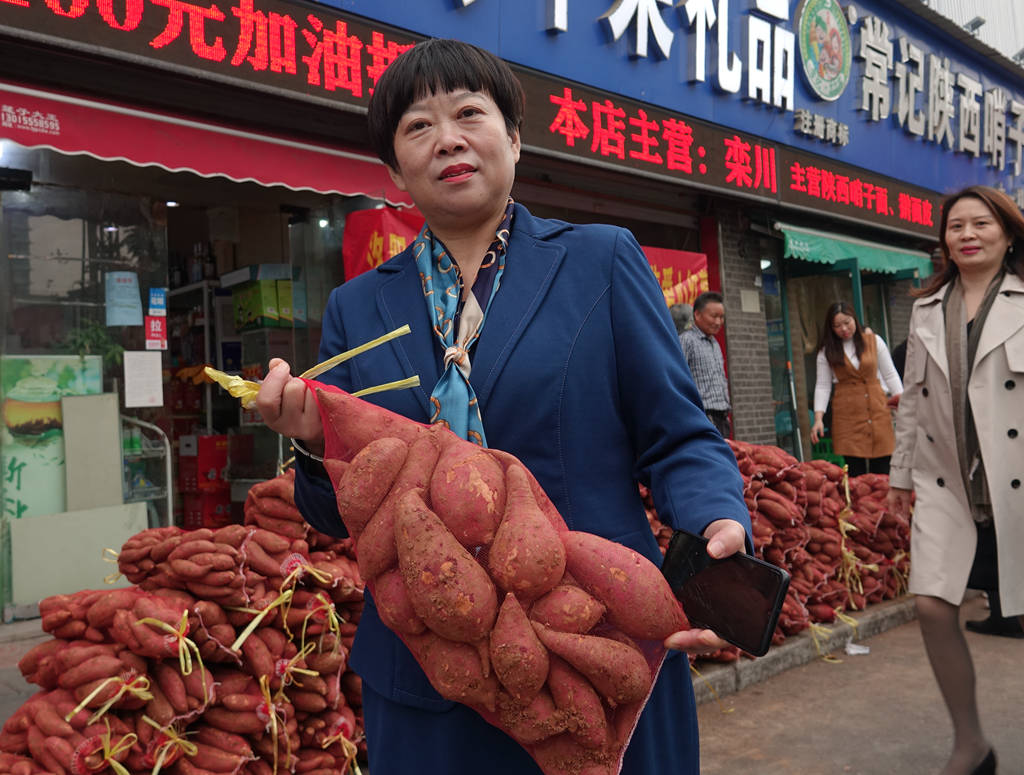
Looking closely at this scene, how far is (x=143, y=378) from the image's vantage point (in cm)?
560

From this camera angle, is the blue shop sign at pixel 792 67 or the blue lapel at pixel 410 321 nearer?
the blue lapel at pixel 410 321

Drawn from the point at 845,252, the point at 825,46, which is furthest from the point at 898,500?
the point at 825,46

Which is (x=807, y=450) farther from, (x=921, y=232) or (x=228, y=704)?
(x=228, y=704)

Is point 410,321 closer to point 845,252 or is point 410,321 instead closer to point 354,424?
point 354,424

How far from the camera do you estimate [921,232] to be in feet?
35.1

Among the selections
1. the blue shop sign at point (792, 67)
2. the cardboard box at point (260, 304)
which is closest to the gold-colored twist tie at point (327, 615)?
the blue shop sign at point (792, 67)

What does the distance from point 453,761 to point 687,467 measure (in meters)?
0.62

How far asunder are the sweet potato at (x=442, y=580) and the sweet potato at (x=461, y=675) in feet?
0.06

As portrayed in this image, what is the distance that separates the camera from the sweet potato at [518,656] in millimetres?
1105

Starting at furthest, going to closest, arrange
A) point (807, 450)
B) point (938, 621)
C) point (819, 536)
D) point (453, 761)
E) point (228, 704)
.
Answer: point (807, 450), point (819, 536), point (938, 621), point (228, 704), point (453, 761)

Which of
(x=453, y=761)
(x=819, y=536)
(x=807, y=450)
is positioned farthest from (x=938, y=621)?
(x=807, y=450)

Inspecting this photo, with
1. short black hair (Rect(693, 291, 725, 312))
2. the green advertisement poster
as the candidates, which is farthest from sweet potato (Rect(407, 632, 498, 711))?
short black hair (Rect(693, 291, 725, 312))

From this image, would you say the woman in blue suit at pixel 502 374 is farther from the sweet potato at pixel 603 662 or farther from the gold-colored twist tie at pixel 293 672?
the gold-colored twist tie at pixel 293 672

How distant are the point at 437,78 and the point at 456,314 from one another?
43 cm
